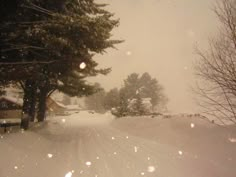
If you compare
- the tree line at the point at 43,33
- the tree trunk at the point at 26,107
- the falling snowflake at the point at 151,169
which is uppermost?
the tree line at the point at 43,33

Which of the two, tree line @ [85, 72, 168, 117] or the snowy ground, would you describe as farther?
tree line @ [85, 72, 168, 117]

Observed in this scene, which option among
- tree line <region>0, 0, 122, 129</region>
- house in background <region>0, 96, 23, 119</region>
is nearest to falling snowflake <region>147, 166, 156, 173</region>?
tree line <region>0, 0, 122, 129</region>

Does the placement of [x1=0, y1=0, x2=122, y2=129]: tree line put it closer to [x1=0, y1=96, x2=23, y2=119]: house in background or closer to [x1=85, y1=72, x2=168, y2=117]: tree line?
[x1=85, y1=72, x2=168, y2=117]: tree line

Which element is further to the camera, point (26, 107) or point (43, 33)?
point (26, 107)

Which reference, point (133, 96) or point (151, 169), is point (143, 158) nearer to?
point (151, 169)

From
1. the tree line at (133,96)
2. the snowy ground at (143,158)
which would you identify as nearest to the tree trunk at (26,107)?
the snowy ground at (143,158)

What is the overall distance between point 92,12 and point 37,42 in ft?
18.6

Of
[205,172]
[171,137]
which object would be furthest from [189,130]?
[205,172]

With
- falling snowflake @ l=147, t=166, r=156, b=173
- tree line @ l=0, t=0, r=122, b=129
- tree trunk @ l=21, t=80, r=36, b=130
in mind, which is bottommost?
falling snowflake @ l=147, t=166, r=156, b=173

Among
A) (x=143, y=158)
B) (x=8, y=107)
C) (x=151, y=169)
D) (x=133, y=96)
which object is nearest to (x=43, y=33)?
(x=143, y=158)

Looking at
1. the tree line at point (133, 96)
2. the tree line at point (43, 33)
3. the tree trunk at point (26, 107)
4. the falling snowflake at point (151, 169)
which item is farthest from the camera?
the tree line at point (133, 96)

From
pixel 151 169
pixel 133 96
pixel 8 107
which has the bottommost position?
pixel 151 169

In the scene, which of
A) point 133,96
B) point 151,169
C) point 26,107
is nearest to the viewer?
point 151,169

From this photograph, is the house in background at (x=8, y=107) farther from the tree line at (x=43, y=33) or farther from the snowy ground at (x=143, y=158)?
the snowy ground at (x=143, y=158)
